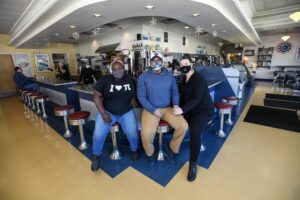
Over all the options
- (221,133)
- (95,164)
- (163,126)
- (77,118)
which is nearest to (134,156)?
(95,164)

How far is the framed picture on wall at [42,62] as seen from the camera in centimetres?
890

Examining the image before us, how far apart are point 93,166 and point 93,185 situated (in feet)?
1.00

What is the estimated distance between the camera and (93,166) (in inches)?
88.4

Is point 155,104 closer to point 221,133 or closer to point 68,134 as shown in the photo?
point 221,133

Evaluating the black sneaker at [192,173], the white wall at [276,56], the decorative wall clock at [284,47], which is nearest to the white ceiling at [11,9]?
the black sneaker at [192,173]

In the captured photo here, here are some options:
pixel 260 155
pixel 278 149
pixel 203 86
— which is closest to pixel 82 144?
pixel 203 86

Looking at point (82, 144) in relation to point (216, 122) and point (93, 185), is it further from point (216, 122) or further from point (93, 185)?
point (216, 122)

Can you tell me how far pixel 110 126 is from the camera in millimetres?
2314

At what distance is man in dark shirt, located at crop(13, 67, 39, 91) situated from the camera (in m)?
5.79

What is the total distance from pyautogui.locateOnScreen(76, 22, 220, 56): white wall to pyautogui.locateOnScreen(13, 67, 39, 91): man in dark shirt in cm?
337

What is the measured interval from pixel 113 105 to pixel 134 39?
172 inches

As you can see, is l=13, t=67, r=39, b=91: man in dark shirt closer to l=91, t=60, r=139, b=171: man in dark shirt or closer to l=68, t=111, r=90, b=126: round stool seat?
l=68, t=111, r=90, b=126: round stool seat

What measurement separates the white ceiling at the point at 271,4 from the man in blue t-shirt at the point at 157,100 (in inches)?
230

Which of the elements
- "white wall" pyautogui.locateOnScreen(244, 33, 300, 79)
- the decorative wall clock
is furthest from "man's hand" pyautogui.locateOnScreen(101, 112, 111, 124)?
the decorative wall clock
